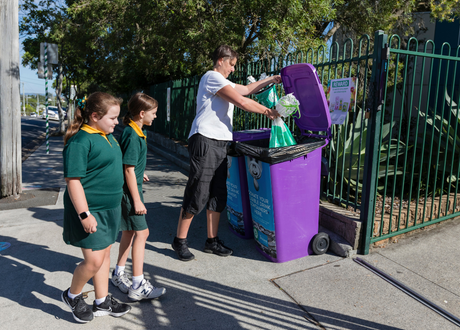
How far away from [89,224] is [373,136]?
2530 millimetres

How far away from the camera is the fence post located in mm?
3258

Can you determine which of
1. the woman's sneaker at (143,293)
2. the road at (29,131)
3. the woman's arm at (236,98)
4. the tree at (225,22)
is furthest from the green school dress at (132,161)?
the road at (29,131)

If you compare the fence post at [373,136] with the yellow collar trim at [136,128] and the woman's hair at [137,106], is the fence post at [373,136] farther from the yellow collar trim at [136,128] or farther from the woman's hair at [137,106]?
the yellow collar trim at [136,128]

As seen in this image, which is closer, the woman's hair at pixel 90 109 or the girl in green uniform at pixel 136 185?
the woman's hair at pixel 90 109

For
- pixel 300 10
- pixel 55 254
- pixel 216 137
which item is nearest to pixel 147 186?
pixel 55 254

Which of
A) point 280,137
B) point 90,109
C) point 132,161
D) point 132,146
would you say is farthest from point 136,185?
point 280,137

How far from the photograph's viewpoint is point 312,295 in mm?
2887

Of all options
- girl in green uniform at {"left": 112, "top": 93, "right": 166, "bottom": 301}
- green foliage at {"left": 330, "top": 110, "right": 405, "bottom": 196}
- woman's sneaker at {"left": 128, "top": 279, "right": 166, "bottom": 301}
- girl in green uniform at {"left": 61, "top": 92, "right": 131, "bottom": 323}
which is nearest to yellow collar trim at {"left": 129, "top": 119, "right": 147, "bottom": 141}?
girl in green uniform at {"left": 112, "top": 93, "right": 166, "bottom": 301}

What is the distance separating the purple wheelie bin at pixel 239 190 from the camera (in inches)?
147

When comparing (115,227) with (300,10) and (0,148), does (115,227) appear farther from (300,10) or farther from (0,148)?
(300,10)

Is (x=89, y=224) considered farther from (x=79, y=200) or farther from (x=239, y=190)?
(x=239, y=190)

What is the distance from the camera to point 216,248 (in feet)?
12.0

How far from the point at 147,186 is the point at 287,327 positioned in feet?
15.0

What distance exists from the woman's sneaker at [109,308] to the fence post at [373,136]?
90.2 inches
